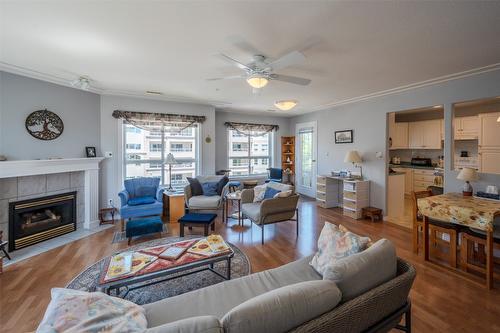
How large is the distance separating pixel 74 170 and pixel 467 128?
8.02 meters

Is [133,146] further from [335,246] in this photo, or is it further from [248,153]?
[335,246]

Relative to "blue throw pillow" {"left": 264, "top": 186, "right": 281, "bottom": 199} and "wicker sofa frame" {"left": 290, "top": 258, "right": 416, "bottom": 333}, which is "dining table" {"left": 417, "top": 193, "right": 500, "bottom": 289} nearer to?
"wicker sofa frame" {"left": 290, "top": 258, "right": 416, "bottom": 333}

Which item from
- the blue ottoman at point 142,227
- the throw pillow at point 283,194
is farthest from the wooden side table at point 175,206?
the throw pillow at point 283,194

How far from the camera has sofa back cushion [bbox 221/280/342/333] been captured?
37.3 inches

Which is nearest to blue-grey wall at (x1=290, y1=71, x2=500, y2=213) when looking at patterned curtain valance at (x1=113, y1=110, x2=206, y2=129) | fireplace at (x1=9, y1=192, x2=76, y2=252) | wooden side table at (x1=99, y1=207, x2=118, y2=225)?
patterned curtain valance at (x1=113, y1=110, x2=206, y2=129)

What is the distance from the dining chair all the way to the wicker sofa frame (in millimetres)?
1771

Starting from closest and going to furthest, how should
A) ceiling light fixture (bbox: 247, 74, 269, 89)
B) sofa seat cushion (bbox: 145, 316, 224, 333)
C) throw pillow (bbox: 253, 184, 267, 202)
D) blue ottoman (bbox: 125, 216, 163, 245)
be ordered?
sofa seat cushion (bbox: 145, 316, 224, 333), ceiling light fixture (bbox: 247, 74, 269, 89), blue ottoman (bbox: 125, 216, 163, 245), throw pillow (bbox: 253, 184, 267, 202)

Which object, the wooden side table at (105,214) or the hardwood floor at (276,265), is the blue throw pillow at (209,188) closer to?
the hardwood floor at (276,265)

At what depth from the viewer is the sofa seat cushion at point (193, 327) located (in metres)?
0.87

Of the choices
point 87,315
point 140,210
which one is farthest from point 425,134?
point 87,315

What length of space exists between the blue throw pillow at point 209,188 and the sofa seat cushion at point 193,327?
3.65m

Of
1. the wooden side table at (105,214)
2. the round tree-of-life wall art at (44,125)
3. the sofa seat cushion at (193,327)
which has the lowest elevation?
the wooden side table at (105,214)

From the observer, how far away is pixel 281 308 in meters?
1.04

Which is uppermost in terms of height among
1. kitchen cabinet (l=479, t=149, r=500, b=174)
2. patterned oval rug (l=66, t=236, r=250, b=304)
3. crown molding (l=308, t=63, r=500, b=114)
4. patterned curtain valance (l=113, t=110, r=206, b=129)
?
crown molding (l=308, t=63, r=500, b=114)
